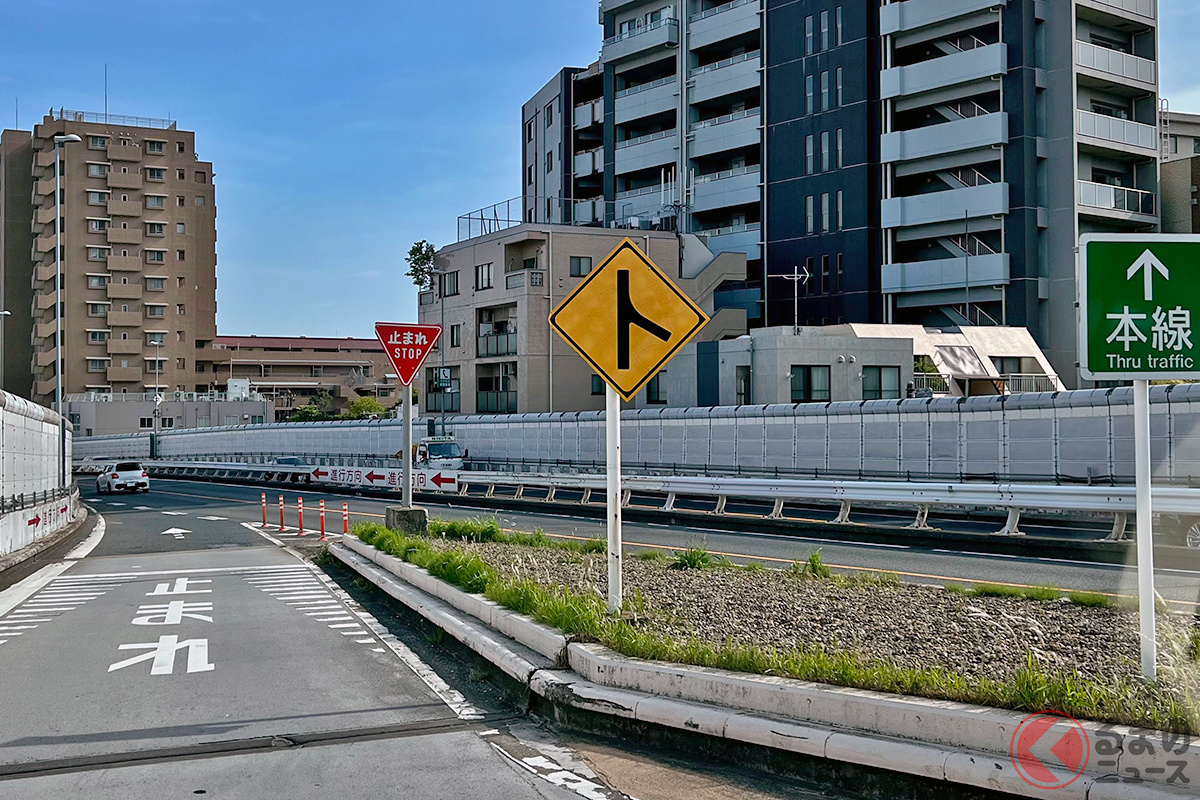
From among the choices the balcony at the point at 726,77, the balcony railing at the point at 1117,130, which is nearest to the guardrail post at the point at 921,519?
→ the balcony railing at the point at 1117,130

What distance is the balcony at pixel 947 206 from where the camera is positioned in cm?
5334

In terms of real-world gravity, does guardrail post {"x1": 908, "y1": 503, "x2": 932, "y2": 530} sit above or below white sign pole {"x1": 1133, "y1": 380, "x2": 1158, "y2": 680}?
below

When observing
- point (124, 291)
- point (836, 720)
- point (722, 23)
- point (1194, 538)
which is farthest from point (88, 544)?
point (124, 291)

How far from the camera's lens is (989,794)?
5.42m

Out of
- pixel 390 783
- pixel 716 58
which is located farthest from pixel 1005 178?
pixel 390 783

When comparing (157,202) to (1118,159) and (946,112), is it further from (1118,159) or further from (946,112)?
(1118,159)

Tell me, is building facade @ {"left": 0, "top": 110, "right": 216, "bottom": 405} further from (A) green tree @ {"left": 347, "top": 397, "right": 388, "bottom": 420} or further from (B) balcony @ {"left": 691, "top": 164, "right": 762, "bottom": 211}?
(B) balcony @ {"left": 691, "top": 164, "right": 762, "bottom": 211}

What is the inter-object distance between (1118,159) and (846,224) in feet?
45.5

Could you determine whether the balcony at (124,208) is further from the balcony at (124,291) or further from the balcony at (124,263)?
the balcony at (124,291)

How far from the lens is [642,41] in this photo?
6856 cm

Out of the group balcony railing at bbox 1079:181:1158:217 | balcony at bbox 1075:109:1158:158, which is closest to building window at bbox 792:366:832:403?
balcony railing at bbox 1079:181:1158:217

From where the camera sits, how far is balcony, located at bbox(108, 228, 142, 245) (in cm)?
10338

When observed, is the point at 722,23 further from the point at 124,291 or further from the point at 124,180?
the point at 124,291

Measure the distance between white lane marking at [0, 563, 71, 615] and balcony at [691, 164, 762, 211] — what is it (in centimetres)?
4952
